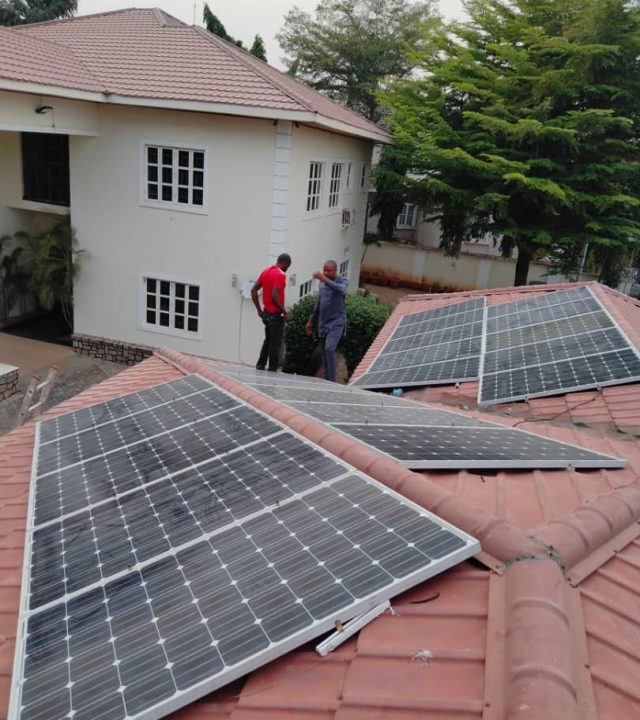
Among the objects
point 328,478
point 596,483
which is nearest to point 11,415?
point 328,478

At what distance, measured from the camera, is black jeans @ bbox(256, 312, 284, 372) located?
1089 cm

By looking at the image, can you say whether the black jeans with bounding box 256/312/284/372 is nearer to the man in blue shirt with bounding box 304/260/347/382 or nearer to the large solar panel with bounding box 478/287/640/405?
the man in blue shirt with bounding box 304/260/347/382

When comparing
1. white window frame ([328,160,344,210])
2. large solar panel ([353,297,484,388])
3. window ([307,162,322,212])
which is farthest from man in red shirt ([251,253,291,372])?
white window frame ([328,160,344,210])

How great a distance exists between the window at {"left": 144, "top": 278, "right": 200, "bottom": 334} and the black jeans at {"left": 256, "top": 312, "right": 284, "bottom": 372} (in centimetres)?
558

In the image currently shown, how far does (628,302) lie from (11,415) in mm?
12989

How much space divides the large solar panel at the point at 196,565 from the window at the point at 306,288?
1367cm

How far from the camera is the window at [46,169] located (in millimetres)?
17766

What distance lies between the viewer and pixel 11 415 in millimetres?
13109

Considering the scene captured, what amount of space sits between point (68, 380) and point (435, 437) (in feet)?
43.6

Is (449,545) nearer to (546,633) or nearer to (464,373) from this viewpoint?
(546,633)

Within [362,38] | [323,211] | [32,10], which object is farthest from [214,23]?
[32,10]

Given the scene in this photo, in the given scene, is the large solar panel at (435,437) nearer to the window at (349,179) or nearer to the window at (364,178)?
the window at (349,179)

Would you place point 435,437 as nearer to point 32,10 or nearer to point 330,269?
point 330,269

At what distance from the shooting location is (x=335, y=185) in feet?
65.6
